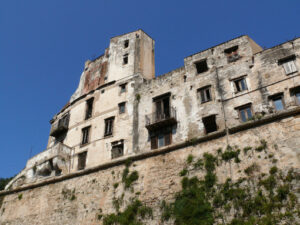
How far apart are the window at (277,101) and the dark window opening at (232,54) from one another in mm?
4196

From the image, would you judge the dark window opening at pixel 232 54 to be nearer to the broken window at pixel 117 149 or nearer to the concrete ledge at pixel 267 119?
the concrete ledge at pixel 267 119

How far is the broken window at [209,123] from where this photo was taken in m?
21.1

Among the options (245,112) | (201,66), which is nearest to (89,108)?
(201,66)

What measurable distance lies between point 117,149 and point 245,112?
9097 mm

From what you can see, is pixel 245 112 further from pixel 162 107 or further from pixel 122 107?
pixel 122 107

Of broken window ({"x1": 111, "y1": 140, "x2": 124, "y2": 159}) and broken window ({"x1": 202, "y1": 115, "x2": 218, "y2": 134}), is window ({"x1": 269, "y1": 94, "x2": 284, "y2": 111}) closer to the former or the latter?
broken window ({"x1": 202, "y1": 115, "x2": 218, "y2": 134})

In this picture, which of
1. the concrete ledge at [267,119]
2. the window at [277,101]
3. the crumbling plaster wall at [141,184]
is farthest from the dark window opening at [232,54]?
the crumbling plaster wall at [141,184]

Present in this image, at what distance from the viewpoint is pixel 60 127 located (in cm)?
2873

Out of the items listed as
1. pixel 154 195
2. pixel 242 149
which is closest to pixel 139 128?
pixel 154 195

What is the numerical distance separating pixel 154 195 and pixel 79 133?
485 inches

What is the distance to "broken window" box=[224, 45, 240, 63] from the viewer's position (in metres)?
23.0

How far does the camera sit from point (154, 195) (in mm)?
16656

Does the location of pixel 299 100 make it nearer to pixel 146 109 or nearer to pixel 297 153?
pixel 297 153

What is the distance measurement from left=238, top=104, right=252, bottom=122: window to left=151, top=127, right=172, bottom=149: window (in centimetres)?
467
